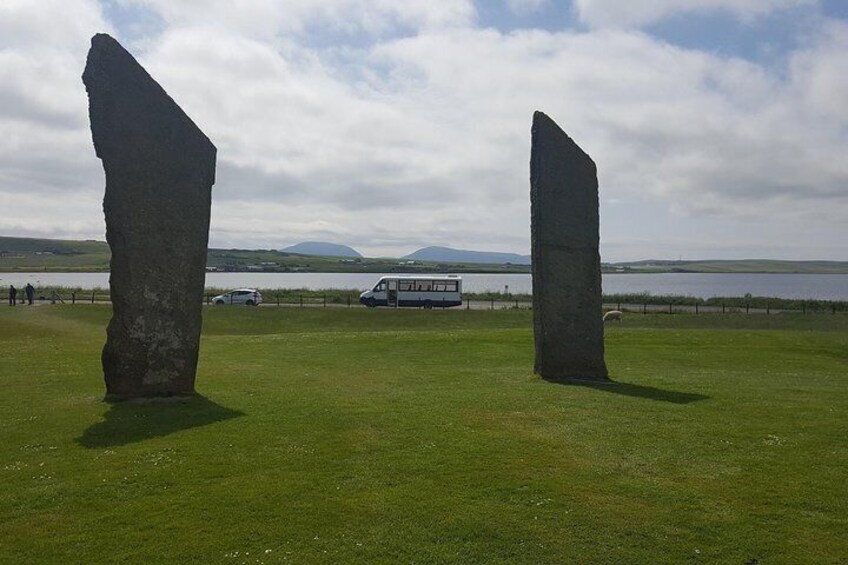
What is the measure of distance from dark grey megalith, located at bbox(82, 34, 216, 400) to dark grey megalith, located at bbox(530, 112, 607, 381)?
26.1 feet

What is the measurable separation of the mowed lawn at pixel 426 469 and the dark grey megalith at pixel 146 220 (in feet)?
3.07

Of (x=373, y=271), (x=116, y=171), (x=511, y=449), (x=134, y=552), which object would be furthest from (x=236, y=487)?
(x=373, y=271)

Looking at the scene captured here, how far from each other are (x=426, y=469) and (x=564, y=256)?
910 centimetres

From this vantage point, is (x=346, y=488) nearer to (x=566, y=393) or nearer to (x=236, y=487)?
(x=236, y=487)

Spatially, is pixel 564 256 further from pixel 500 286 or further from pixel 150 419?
pixel 500 286

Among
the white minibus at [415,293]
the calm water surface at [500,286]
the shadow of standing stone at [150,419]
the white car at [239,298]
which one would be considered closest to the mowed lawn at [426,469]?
the shadow of standing stone at [150,419]

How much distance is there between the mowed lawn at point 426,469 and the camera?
6.74 m

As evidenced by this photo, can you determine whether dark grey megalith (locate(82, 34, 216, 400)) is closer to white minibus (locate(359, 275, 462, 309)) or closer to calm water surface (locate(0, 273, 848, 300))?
white minibus (locate(359, 275, 462, 309))

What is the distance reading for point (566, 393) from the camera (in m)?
14.7

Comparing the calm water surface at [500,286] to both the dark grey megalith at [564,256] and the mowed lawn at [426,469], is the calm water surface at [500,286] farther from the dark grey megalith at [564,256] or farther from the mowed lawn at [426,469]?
the mowed lawn at [426,469]

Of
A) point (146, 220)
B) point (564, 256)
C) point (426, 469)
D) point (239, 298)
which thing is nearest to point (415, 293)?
point (239, 298)

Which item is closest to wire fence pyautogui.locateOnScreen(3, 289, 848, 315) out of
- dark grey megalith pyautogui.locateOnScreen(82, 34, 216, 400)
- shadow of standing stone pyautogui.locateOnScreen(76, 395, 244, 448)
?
dark grey megalith pyautogui.locateOnScreen(82, 34, 216, 400)

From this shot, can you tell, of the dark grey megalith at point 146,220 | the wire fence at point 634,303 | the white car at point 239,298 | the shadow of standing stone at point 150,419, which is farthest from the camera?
the white car at point 239,298

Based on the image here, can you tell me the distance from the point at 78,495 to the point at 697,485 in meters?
7.48
